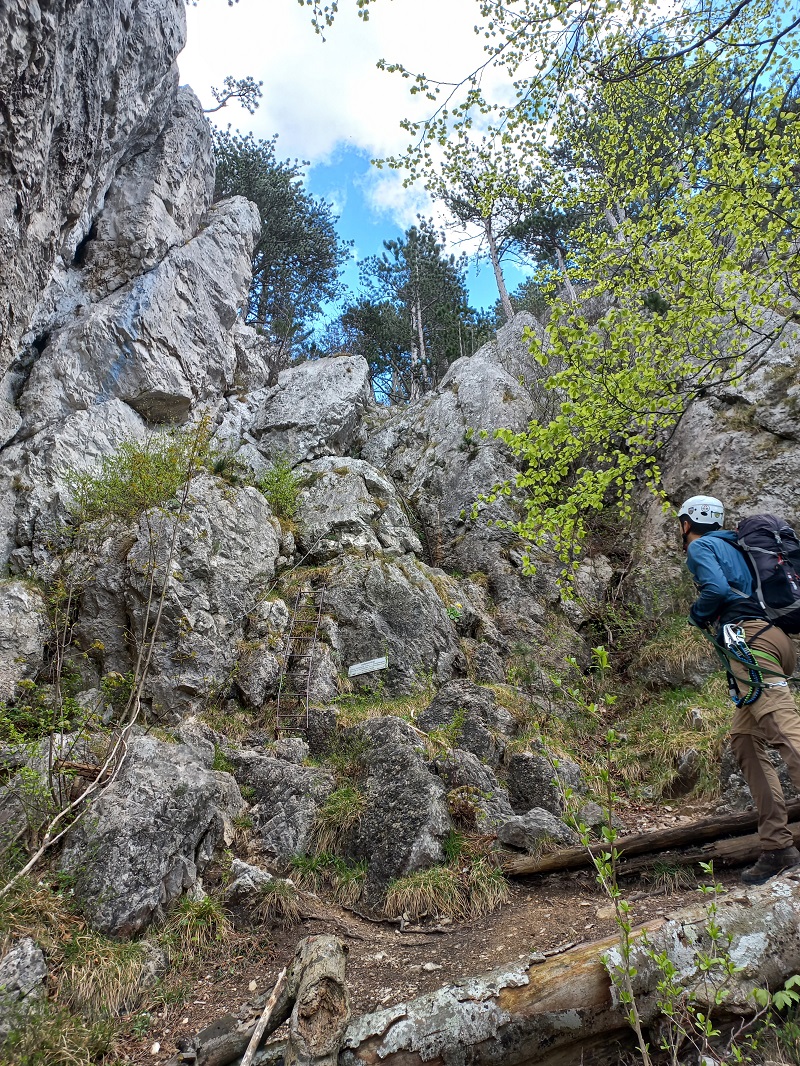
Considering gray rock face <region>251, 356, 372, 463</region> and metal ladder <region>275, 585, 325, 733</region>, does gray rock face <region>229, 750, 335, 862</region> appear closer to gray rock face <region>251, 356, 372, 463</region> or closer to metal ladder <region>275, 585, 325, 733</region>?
metal ladder <region>275, 585, 325, 733</region>

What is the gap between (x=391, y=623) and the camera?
9.38m

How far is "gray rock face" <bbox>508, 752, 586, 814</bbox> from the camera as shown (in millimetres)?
5793

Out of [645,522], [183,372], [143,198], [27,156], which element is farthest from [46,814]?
[143,198]

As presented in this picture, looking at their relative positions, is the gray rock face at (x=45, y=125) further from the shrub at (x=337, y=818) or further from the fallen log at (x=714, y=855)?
the fallen log at (x=714, y=855)

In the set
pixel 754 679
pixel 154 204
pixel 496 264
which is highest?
pixel 496 264

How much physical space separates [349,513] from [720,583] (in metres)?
8.43

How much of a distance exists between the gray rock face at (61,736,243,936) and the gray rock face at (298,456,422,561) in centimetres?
599

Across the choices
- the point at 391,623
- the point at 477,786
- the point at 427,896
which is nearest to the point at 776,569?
the point at 477,786

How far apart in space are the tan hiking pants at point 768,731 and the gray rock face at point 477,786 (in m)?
2.43

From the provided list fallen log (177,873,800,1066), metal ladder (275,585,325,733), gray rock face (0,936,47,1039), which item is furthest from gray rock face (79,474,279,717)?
fallen log (177,873,800,1066)

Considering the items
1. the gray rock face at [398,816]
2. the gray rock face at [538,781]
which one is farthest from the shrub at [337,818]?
the gray rock face at [538,781]

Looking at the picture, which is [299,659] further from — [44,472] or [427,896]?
[44,472]

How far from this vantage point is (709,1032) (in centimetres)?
199

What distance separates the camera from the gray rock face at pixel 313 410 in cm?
1405
